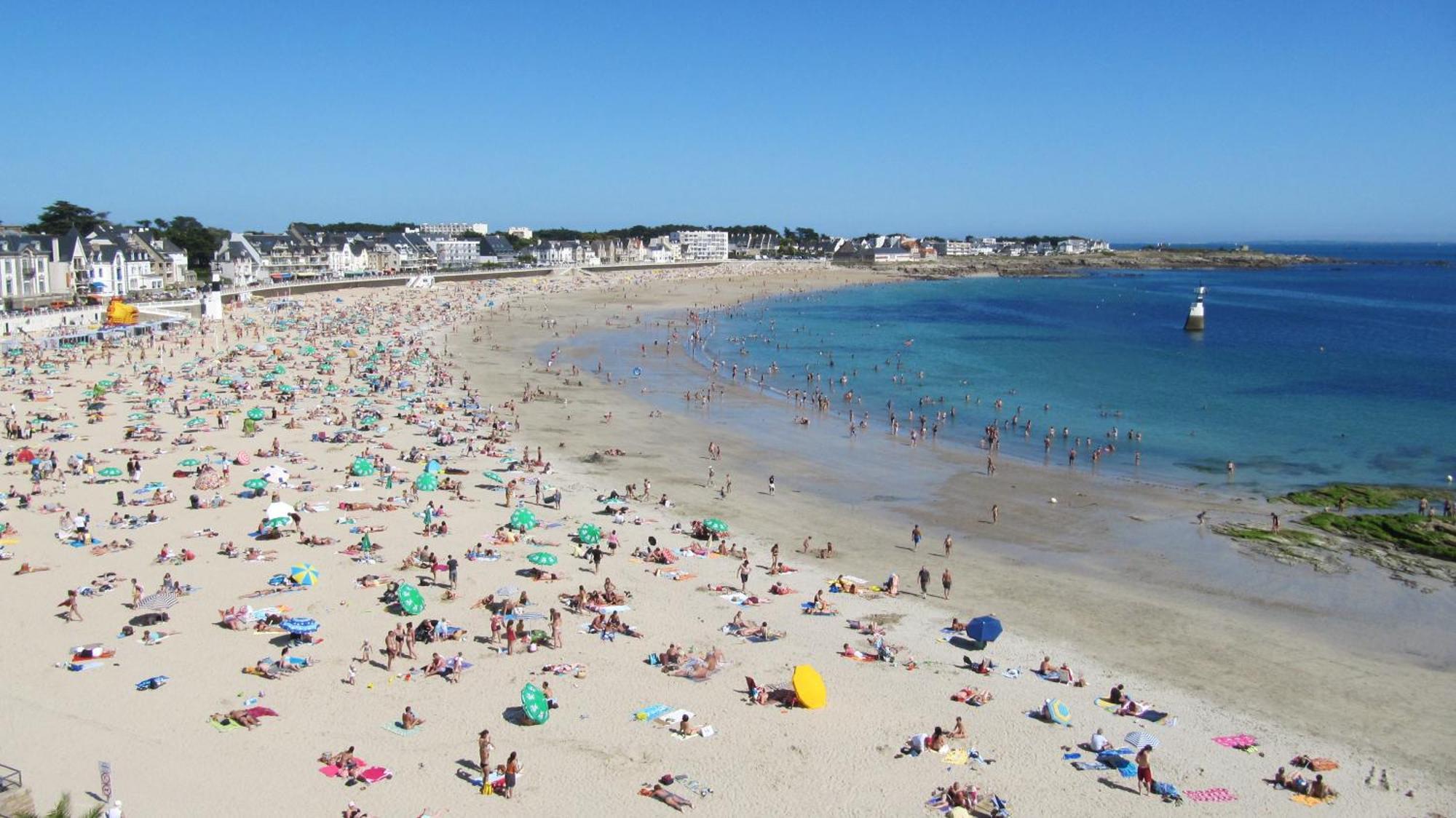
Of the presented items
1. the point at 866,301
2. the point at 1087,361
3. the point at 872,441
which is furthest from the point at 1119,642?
the point at 866,301

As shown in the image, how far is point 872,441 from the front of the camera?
35.0 meters

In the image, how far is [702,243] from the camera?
7461 inches

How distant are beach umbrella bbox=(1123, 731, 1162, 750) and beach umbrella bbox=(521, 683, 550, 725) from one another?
801 cm

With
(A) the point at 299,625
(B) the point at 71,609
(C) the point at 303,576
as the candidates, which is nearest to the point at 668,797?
(A) the point at 299,625

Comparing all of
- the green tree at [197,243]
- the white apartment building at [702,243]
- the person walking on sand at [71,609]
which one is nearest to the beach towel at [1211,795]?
the person walking on sand at [71,609]

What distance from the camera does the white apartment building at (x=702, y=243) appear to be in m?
188

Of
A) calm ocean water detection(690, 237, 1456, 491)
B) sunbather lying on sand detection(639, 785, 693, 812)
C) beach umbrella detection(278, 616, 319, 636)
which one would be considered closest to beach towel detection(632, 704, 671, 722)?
sunbather lying on sand detection(639, 785, 693, 812)

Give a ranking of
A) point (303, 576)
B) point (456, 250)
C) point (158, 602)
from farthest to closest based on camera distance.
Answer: point (456, 250)
point (303, 576)
point (158, 602)

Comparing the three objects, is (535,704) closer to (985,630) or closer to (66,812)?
(66,812)

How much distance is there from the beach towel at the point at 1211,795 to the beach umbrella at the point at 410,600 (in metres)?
12.0

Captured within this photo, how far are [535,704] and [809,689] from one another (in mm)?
3915

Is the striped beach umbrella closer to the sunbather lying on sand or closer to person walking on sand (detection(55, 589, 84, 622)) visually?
person walking on sand (detection(55, 589, 84, 622))

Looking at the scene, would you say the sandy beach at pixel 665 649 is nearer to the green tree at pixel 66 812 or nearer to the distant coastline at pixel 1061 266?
the green tree at pixel 66 812

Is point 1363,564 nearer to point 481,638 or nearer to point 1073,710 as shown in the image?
point 1073,710
